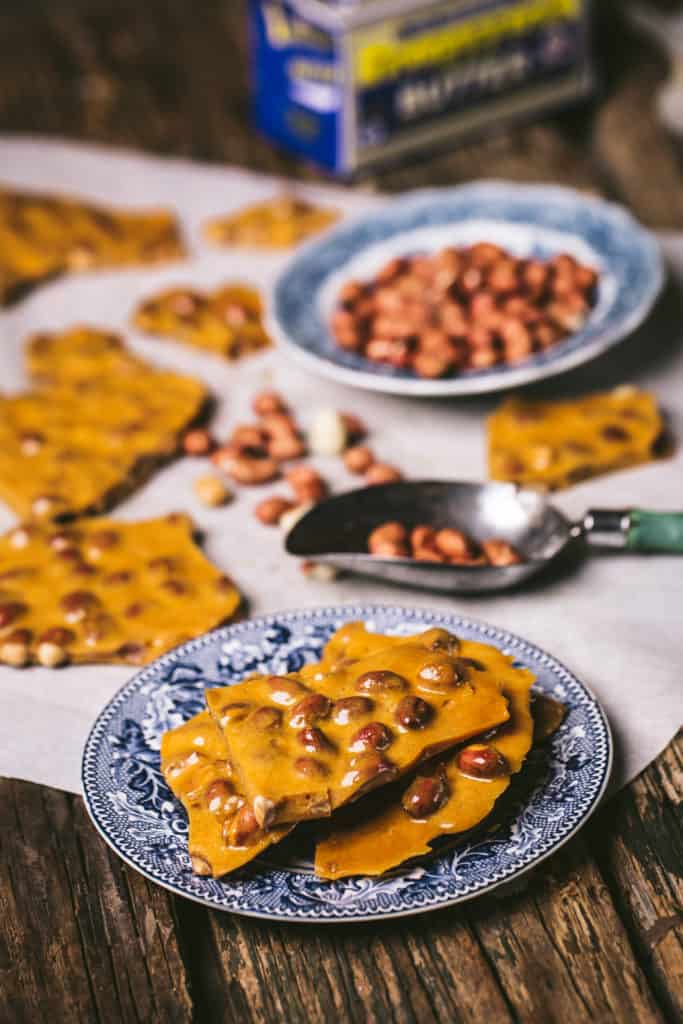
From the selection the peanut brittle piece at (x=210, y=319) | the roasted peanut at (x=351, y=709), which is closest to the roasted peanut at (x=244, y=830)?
the roasted peanut at (x=351, y=709)

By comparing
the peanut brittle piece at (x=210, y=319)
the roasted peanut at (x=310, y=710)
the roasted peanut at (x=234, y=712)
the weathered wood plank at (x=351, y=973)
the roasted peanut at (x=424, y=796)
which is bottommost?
the peanut brittle piece at (x=210, y=319)

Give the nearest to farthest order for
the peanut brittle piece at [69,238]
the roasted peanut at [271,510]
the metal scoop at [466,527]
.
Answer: the metal scoop at [466,527] < the roasted peanut at [271,510] < the peanut brittle piece at [69,238]

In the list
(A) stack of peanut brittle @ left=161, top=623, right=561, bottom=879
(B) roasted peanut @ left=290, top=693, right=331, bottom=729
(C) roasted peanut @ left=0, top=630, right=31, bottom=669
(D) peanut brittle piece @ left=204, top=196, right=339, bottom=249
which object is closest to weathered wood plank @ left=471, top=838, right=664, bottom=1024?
(A) stack of peanut brittle @ left=161, top=623, right=561, bottom=879

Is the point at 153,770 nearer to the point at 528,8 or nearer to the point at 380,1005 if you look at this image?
the point at 380,1005

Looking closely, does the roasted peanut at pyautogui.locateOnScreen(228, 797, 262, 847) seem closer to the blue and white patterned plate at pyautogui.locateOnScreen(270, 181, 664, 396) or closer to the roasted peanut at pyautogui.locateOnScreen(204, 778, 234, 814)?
the roasted peanut at pyautogui.locateOnScreen(204, 778, 234, 814)

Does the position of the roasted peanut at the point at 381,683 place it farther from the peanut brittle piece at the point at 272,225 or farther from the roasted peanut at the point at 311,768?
the peanut brittle piece at the point at 272,225

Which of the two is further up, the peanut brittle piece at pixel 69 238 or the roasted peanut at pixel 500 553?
the roasted peanut at pixel 500 553

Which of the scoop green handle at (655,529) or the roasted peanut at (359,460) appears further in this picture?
the roasted peanut at (359,460)
